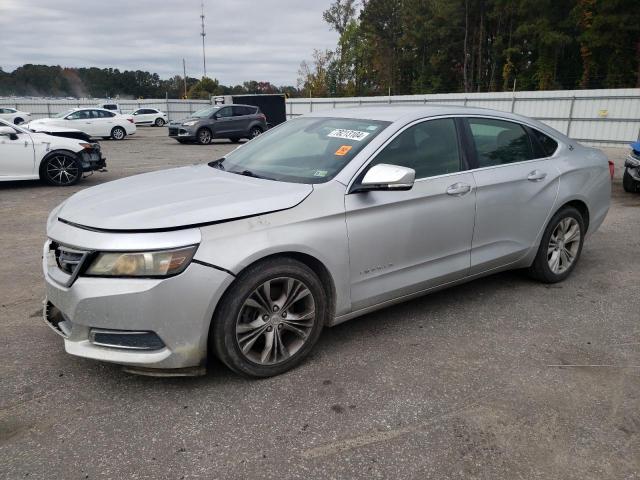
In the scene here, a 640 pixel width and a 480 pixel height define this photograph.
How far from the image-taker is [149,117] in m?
39.4

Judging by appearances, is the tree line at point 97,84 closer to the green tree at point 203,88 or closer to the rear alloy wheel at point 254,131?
the green tree at point 203,88

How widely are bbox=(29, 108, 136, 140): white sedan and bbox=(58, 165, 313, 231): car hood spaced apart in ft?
71.7

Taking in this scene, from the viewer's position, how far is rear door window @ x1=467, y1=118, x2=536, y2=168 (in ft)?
13.5

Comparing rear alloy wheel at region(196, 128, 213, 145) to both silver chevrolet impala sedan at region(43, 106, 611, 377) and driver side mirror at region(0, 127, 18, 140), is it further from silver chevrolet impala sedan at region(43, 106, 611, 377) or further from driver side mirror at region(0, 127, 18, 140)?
silver chevrolet impala sedan at region(43, 106, 611, 377)

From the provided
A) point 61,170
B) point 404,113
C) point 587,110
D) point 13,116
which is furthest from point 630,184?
point 13,116

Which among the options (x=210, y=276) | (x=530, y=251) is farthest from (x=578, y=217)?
(x=210, y=276)

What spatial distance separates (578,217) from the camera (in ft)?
15.8

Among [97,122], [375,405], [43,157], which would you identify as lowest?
[375,405]

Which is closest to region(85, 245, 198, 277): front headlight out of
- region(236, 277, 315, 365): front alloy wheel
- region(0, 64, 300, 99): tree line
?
region(236, 277, 315, 365): front alloy wheel

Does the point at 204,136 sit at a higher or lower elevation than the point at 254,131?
lower

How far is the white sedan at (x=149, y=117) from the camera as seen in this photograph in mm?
38947

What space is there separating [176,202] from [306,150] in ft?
3.79

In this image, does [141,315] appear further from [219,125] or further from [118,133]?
[118,133]

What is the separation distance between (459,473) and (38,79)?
101 m
